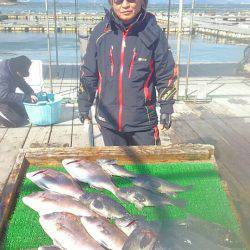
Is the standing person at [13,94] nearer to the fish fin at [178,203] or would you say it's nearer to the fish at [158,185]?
the fish at [158,185]

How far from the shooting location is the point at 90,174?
9.77 feet

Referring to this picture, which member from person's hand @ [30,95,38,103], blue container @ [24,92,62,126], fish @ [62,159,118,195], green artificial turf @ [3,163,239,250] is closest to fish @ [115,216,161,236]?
green artificial turf @ [3,163,239,250]

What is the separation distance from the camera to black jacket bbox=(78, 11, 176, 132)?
11.5 ft

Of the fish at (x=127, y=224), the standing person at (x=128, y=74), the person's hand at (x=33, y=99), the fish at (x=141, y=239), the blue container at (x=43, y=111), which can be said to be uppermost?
the standing person at (x=128, y=74)

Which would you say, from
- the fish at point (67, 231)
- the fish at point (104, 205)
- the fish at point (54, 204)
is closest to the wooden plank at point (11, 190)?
the fish at point (54, 204)

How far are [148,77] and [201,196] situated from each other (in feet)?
4.66

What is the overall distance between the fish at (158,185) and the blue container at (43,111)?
4.73 meters

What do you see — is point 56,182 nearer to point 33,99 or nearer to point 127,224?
point 127,224

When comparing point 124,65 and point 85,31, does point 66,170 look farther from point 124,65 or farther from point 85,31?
point 85,31

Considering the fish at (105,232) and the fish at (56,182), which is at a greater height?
the fish at (56,182)

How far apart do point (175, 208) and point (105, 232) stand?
0.69 m

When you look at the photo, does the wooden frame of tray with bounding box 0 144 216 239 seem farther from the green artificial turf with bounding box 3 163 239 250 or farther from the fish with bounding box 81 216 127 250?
the fish with bounding box 81 216 127 250

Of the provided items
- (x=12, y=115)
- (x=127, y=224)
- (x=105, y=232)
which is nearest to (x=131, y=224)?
(x=127, y=224)

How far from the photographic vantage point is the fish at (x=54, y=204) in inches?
100
